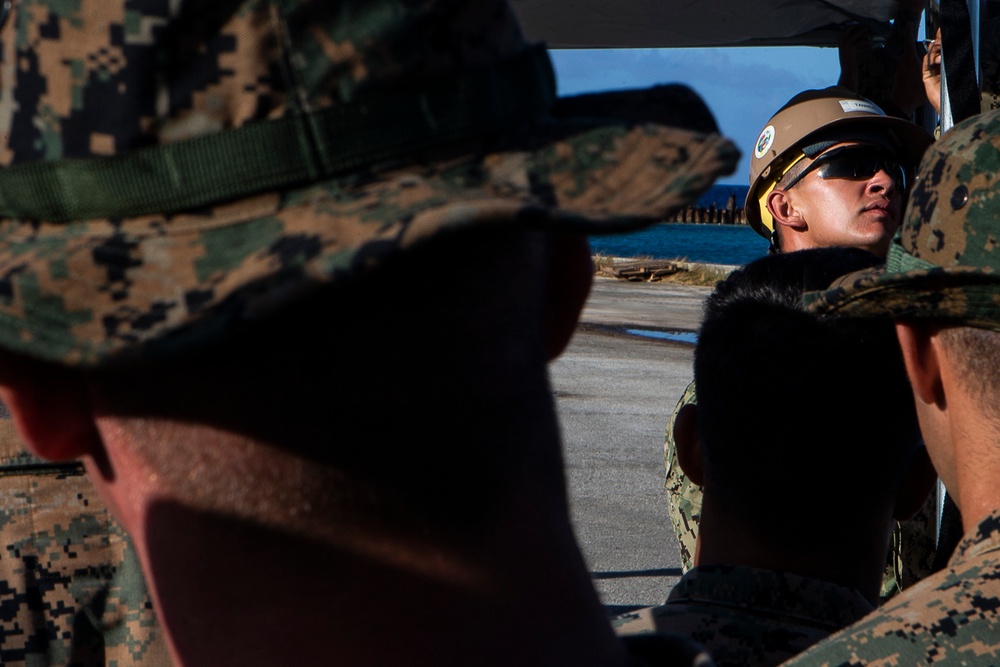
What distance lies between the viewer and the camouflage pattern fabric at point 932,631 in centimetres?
153

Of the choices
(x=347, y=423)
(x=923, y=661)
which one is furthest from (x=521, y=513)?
(x=923, y=661)

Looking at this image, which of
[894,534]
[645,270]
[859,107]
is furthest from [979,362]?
[645,270]

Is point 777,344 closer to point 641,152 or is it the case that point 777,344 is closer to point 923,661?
point 923,661

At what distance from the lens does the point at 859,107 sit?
12.6 ft

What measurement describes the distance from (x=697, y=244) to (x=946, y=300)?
9146cm

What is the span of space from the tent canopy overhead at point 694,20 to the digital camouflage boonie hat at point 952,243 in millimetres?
3195

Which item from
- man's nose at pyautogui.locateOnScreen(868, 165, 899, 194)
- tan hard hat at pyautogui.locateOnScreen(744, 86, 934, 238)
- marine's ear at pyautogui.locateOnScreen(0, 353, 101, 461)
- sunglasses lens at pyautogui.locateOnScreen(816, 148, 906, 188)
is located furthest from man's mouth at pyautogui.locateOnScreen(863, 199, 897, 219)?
marine's ear at pyautogui.locateOnScreen(0, 353, 101, 461)

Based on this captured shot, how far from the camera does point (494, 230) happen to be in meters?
0.83

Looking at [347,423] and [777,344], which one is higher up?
[347,423]

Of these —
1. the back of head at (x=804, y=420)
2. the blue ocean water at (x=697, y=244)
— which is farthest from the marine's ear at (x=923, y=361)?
the blue ocean water at (x=697, y=244)

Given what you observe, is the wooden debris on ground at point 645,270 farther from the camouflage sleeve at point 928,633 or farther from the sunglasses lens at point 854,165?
the camouflage sleeve at point 928,633

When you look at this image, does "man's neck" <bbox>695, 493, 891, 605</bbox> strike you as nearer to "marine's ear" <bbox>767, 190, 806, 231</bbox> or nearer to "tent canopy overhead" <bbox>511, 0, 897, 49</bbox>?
"marine's ear" <bbox>767, 190, 806, 231</bbox>

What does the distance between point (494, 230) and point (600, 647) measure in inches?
13.6

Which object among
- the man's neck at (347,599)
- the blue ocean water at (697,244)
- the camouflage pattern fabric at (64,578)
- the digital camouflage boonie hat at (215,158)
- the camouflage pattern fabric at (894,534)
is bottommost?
the blue ocean water at (697,244)
